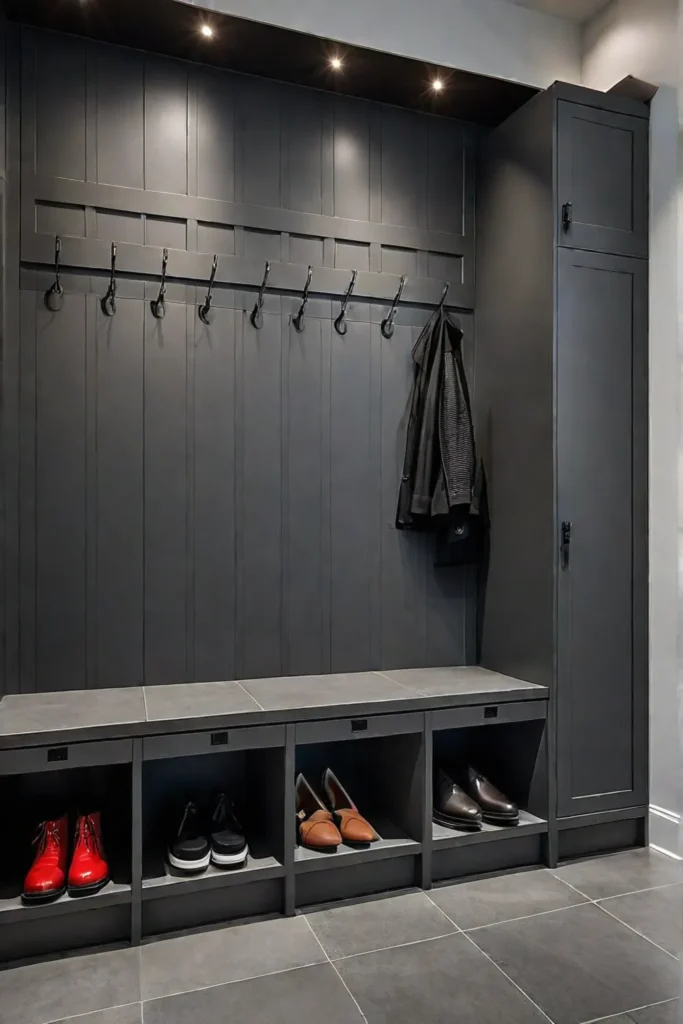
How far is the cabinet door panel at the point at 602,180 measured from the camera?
2.68 m

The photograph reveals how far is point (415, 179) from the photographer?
3.01m

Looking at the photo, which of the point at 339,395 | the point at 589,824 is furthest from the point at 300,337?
the point at 589,824

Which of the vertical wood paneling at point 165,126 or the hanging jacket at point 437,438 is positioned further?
the hanging jacket at point 437,438

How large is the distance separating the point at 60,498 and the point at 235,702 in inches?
34.5

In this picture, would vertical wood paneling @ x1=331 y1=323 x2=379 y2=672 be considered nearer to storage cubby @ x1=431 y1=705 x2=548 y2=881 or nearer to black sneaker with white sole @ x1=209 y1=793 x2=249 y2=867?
storage cubby @ x1=431 y1=705 x2=548 y2=881

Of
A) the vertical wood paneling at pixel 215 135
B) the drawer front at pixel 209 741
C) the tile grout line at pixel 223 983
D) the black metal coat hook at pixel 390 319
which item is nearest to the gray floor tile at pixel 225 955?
the tile grout line at pixel 223 983

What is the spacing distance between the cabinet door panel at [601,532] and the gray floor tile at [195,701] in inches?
43.2

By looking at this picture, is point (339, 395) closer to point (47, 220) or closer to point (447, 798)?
point (47, 220)

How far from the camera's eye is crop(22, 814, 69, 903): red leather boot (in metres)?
2.02

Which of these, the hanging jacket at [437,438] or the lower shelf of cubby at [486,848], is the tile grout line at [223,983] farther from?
the hanging jacket at [437,438]

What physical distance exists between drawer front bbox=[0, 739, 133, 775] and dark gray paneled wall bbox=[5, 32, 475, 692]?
1.52 feet

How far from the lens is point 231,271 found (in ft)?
8.91

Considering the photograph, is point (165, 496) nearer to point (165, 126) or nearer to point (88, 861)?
point (88, 861)

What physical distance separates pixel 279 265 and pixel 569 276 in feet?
3.35
